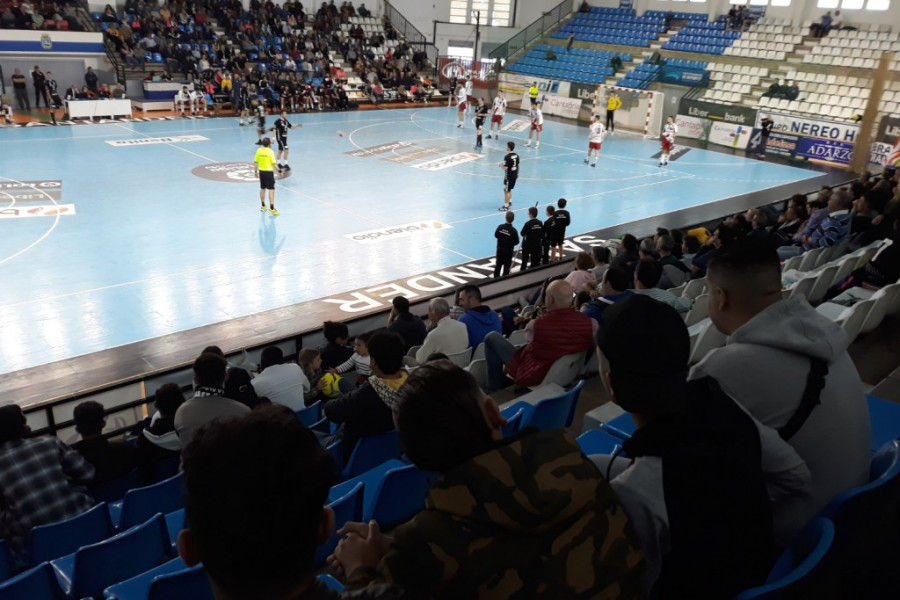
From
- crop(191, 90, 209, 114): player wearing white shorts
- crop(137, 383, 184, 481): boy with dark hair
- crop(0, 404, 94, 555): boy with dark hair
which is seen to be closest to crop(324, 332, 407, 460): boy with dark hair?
crop(137, 383, 184, 481): boy with dark hair

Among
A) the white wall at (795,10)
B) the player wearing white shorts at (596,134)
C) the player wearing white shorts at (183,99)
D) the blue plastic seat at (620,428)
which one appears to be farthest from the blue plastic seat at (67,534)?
the white wall at (795,10)

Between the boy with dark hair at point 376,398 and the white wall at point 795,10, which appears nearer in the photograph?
the boy with dark hair at point 376,398

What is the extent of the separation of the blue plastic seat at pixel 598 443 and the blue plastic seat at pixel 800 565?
1.13 meters

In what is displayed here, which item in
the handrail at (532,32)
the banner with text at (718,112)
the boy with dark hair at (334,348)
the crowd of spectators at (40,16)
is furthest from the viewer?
the handrail at (532,32)

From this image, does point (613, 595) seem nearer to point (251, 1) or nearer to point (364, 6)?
point (251, 1)

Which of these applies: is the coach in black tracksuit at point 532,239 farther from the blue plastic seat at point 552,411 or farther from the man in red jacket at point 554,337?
the blue plastic seat at point 552,411

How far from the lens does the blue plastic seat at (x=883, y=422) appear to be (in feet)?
12.5

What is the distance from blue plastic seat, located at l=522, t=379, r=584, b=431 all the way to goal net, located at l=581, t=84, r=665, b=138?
85.2 feet

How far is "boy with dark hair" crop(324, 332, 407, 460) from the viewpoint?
4391mm

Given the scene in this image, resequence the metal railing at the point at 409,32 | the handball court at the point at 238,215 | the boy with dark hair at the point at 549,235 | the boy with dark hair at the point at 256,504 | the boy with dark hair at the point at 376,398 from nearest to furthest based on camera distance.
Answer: the boy with dark hair at the point at 256,504, the boy with dark hair at the point at 376,398, the handball court at the point at 238,215, the boy with dark hair at the point at 549,235, the metal railing at the point at 409,32

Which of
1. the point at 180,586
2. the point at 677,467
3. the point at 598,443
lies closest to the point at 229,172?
the point at 598,443

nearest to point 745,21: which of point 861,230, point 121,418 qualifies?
point 861,230

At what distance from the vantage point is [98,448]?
4.73m

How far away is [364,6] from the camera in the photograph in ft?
123
